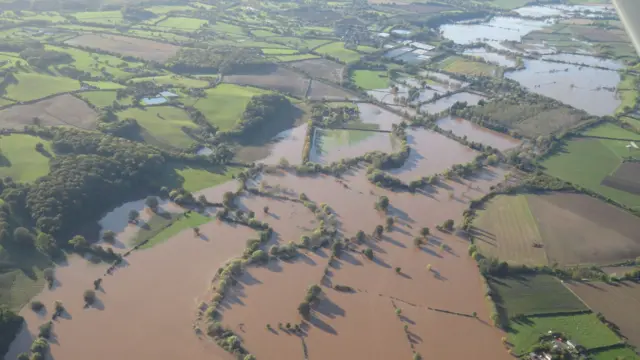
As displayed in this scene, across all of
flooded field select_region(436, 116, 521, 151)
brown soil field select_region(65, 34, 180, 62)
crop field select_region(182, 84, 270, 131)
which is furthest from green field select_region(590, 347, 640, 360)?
brown soil field select_region(65, 34, 180, 62)

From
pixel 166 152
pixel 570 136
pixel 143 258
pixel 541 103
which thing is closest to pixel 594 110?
pixel 541 103

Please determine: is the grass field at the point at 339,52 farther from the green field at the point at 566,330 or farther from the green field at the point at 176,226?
the green field at the point at 566,330

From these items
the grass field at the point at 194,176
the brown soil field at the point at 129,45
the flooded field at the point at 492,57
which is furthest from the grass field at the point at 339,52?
the grass field at the point at 194,176

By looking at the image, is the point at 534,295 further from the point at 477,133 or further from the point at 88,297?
the point at 88,297

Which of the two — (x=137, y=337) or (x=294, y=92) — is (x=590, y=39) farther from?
(x=137, y=337)

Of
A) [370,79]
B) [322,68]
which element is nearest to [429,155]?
[370,79]
